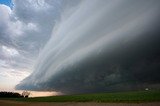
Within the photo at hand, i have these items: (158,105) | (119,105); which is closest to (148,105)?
(158,105)

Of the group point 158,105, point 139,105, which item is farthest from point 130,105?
point 158,105

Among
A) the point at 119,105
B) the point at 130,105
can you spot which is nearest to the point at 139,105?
the point at 130,105

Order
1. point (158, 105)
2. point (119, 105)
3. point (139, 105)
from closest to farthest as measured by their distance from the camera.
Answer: point (158, 105)
point (139, 105)
point (119, 105)

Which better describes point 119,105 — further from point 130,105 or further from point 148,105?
point 148,105

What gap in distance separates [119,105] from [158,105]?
9771 mm

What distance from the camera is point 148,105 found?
42312 mm

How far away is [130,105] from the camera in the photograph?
45812 mm

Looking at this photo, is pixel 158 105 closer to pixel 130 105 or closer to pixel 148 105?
pixel 148 105

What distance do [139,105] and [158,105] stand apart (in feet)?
15.6

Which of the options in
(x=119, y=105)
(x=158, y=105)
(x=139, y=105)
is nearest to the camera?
(x=158, y=105)

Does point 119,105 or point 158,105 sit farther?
point 119,105

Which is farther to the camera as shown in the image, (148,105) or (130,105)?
(130,105)

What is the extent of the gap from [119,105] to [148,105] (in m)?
7.42

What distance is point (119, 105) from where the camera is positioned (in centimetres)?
4784
